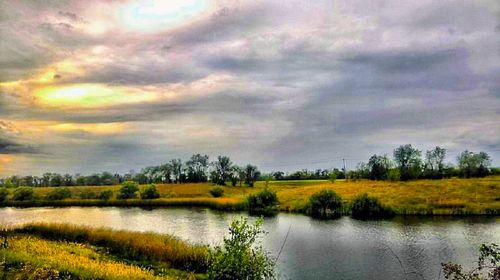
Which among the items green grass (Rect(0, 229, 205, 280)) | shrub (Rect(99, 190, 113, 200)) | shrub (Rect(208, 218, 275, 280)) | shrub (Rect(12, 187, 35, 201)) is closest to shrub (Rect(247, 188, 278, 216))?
shrub (Rect(99, 190, 113, 200))

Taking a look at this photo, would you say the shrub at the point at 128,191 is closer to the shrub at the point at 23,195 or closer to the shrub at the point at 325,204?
the shrub at the point at 23,195

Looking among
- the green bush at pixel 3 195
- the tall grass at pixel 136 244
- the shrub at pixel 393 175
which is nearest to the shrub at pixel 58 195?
the green bush at pixel 3 195

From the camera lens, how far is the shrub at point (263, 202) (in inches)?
3408

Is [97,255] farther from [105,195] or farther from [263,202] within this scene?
[105,195]

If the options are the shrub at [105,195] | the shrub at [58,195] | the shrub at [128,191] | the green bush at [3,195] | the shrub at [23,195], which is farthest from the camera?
the green bush at [3,195]

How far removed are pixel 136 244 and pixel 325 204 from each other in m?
51.2

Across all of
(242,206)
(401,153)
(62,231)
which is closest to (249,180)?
(401,153)

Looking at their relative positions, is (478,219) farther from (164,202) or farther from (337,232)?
(164,202)

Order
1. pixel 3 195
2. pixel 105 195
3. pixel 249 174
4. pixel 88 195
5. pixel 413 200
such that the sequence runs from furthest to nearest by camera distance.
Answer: pixel 249 174 < pixel 3 195 < pixel 88 195 < pixel 105 195 < pixel 413 200

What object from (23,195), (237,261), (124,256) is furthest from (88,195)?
(237,261)

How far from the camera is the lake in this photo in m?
32.5

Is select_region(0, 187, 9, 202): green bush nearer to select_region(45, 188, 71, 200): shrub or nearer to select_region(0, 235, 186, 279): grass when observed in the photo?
select_region(45, 188, 71, 200): shrub

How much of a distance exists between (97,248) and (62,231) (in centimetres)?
752

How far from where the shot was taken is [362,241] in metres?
46.2
